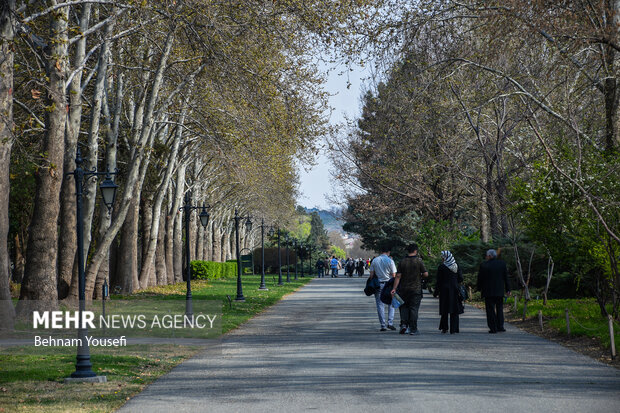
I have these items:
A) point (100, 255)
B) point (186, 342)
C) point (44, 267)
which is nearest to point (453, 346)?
point (186, 342)

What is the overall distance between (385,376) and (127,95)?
23.0 m

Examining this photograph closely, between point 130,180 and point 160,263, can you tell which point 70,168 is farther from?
point 160,263

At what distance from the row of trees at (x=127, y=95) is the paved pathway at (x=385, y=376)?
17.3 ft

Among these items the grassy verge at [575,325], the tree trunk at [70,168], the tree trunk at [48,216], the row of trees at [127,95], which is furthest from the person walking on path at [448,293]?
the tree trunk at [70,168]

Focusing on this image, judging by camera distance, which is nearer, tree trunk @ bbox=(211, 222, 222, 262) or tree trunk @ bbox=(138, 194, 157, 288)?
tree trunk @ bbox=(138, 194, 157, 288)

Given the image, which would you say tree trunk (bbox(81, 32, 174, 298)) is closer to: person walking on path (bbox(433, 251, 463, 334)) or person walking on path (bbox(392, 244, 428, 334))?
person walking on path (bbox(392, 244, 428, 334))

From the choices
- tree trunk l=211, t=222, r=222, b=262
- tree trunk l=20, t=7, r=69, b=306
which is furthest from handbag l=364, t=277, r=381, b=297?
tree trunk l=211, t=222, r=222, b=262

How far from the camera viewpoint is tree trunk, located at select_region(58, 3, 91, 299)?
21.1 m

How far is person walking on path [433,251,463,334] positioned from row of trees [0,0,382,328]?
478cm

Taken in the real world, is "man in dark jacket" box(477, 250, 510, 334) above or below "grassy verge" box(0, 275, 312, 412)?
above

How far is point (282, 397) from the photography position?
9.29m

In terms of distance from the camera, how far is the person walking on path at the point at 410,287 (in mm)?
16859

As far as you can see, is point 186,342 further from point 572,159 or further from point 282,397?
point 572,159

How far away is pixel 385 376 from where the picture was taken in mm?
10688
